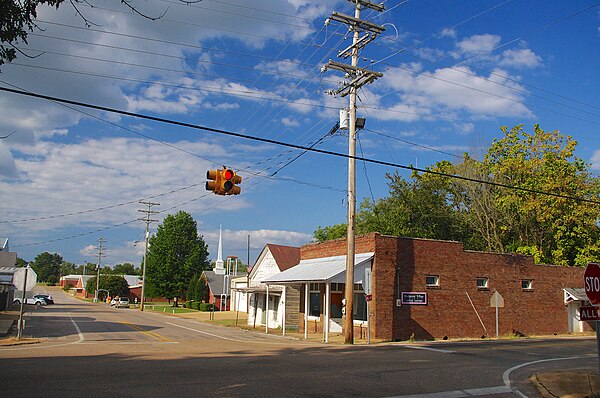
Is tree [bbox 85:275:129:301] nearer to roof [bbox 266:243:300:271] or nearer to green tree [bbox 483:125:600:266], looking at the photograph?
roof [bbox 266:243:300:271]

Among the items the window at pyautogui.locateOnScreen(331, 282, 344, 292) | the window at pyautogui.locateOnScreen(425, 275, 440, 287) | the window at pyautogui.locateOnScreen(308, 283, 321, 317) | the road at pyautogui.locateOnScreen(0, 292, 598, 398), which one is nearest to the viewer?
the road at pyautogui.locateOnScreen(0, 292, 598, 398)

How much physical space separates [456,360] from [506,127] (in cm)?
3143

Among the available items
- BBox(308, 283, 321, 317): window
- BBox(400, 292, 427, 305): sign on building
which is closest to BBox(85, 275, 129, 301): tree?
BBox(308, 283, 321, 317): window

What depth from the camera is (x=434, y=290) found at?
2719 cm

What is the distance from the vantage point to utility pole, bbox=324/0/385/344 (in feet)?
76.2

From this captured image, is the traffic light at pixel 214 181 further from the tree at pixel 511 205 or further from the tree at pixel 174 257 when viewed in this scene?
the tree at pixel 174 257

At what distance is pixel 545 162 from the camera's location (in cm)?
3928

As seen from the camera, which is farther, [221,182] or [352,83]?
[352,83]

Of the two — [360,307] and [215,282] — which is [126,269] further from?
[360,307]

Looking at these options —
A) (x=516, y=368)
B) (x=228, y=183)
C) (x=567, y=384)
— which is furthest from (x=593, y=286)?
(x=228, y=183)

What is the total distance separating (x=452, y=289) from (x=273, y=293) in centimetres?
1179

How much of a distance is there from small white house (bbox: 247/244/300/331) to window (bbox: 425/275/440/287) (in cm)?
829

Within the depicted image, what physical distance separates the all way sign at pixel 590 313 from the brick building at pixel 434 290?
1530cm

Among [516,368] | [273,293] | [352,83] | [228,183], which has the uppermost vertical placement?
[352,83]
